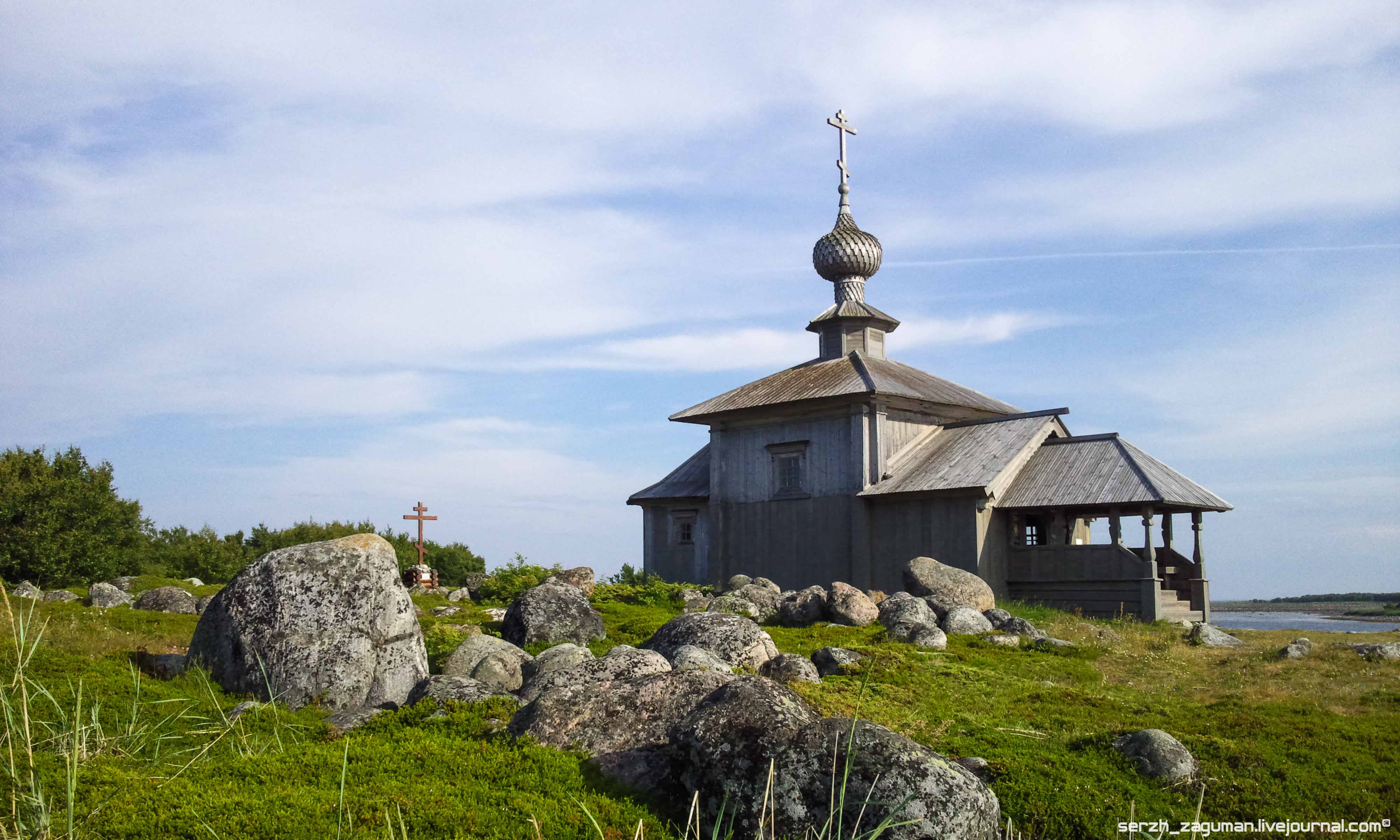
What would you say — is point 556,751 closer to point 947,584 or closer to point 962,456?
point 947,584

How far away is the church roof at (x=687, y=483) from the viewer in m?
28.3

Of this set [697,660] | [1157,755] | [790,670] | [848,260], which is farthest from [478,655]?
[848,260]

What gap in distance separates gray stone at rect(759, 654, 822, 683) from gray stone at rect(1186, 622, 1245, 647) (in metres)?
9.01

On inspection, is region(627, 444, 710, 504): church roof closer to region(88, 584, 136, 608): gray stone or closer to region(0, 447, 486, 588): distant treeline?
region(0, 447, 486, 588): distant treeline

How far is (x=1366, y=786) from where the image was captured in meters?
8.54

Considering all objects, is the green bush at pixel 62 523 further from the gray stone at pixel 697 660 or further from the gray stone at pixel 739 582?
the gray stone at pixel 697 660

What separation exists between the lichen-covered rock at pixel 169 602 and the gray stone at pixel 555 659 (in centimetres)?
1037

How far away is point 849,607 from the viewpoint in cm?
1755

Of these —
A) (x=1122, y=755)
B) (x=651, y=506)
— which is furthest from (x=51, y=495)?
(x=1122, y=755)

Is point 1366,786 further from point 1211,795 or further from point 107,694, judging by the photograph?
point 107,694

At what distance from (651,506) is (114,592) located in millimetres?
13226

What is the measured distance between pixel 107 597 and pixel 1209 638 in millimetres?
20734

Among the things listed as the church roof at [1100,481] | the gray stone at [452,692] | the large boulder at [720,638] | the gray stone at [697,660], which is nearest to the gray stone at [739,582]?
the church roof at [1100,481]

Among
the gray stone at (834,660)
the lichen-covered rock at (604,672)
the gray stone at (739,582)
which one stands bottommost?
the gray stone at (834,660)
